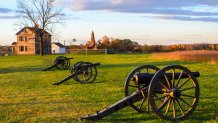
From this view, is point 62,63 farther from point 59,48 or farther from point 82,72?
point 59,48

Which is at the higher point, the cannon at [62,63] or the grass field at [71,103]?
the cannon at [62,63]

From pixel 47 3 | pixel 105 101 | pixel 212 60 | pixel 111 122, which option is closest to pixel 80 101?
pixel 105 101

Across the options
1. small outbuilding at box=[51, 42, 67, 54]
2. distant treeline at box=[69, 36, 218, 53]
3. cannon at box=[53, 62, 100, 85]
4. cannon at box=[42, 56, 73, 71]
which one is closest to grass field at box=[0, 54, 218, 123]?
cannon at box=[53, 62, 100, 85]

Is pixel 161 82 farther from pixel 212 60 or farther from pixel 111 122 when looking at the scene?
pixel 212 60

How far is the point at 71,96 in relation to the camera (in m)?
13.9

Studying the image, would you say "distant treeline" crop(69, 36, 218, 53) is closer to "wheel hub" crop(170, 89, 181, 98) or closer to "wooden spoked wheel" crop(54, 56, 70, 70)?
"wooden spoked wheel" crop(54, 56, 70, 70)

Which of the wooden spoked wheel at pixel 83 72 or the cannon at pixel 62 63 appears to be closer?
the wooden spoked wheel at pixel 83 72

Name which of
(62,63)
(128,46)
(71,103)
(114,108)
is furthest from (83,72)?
(128,46)

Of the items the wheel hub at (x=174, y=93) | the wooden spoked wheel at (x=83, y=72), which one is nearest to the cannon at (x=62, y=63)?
the wooden spoked wheel at (x=83, y=72)

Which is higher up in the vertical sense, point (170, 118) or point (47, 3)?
point (47, 3)

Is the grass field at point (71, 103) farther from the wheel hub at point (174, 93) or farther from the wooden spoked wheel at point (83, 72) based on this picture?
the wooden spoked wheel at point (83, 72)

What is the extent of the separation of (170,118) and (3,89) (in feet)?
31.8

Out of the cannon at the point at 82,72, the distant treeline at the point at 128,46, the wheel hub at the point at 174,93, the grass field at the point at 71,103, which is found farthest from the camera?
the distant treeline at the point at 128,46

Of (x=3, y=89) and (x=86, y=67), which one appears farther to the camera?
(x=86, y=67)
